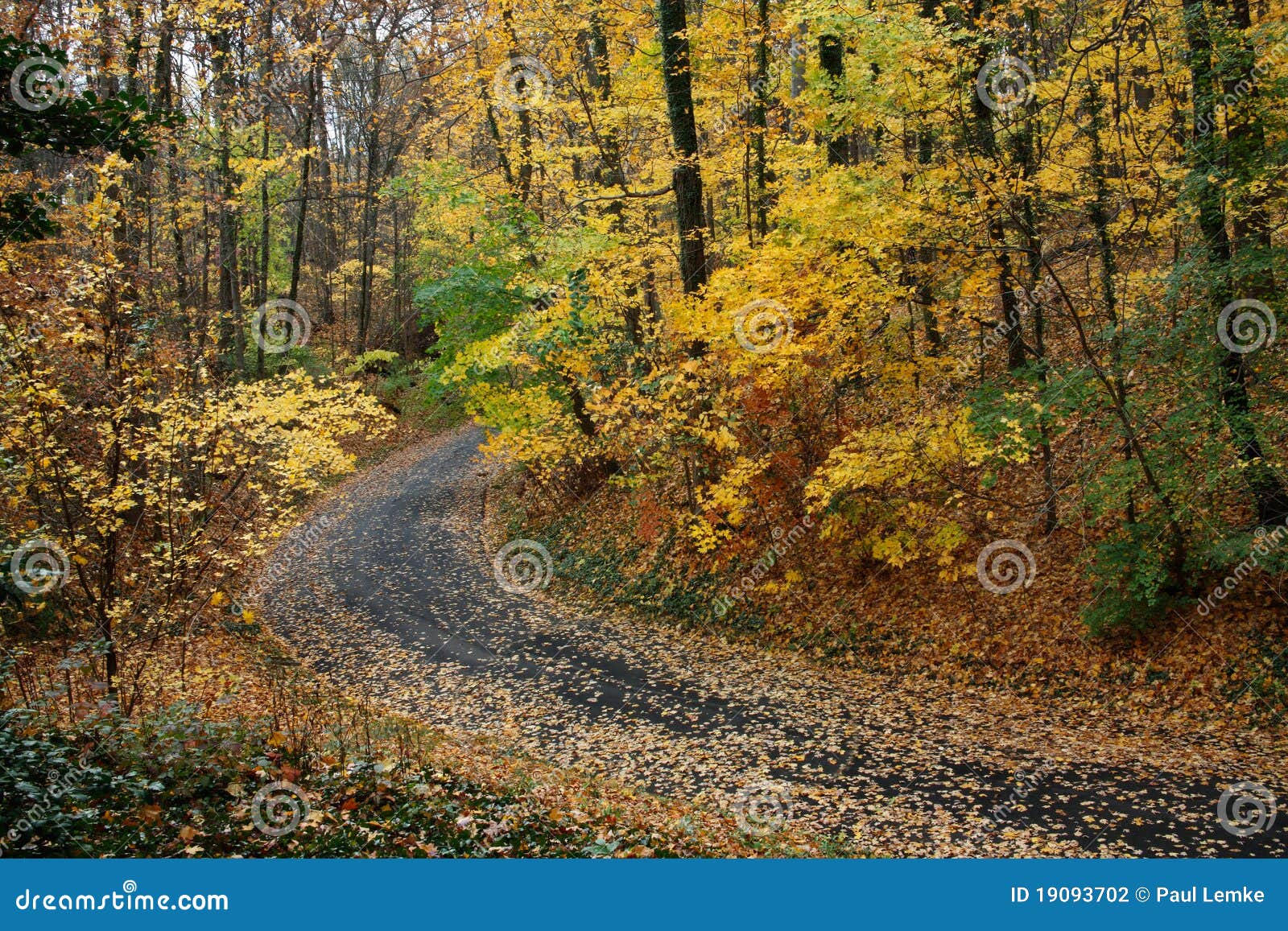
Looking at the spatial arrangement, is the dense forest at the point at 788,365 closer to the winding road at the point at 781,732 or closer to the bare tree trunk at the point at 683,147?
the bare tree trunk at the point at 683,147

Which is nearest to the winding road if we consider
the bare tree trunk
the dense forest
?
the dense forest

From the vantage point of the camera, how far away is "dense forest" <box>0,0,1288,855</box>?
8172 mm

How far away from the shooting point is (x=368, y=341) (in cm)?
3250

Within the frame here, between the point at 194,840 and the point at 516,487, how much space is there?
17047 mm

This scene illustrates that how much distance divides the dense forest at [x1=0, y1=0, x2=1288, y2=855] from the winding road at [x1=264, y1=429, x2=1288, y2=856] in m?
0.77

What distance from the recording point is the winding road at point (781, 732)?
22.2 feet

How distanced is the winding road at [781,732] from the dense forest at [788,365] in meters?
0.77

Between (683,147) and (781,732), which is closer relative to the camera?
(781,732)

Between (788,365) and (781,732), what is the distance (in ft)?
15.5

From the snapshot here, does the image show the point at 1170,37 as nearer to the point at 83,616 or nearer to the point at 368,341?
the point at 83,616

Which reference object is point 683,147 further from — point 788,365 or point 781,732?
point 781,732

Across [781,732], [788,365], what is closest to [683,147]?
[788,365]

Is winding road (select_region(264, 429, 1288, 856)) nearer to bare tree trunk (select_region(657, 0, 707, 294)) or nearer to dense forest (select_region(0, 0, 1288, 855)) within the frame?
dense forest (select_region(0, 0, 1288, 855))

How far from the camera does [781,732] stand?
9.35 m
